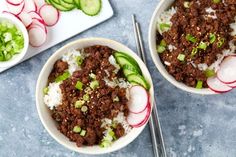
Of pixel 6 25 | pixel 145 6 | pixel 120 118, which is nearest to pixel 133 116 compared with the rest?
pixel 120 118

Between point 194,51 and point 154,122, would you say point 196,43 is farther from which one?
point 154,122

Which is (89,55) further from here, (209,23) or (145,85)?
(209,23)

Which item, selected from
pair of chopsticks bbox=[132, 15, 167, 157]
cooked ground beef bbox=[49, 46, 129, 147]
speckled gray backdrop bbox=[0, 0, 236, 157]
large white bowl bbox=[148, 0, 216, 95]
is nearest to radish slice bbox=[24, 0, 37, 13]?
speckled gray backdrop bbox=[0, 0, 236, 157]

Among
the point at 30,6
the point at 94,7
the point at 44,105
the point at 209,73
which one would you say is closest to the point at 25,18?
the point at 30,6

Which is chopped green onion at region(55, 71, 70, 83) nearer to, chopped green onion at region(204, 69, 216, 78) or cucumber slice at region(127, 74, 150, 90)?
cucumber slice at region(127, 74, 150, 90)

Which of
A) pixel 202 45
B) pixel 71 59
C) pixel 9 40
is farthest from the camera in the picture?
pixel 9 40

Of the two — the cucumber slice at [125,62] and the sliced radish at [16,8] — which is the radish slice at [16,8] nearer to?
the sliced radish at [16,8]

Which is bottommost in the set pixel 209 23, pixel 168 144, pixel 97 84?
pixel 168 144
